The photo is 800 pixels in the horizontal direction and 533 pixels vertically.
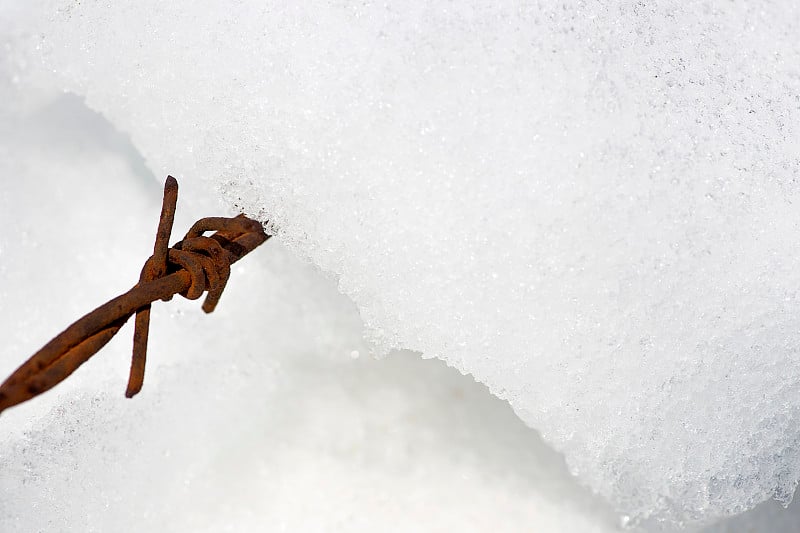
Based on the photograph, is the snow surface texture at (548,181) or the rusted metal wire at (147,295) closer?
the rusted metal wire at (147,295)

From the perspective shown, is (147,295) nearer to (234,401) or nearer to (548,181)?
(548,181)

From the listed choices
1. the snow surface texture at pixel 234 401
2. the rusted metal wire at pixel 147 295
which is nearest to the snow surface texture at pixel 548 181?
the rusted metal wire at pixel 147 295

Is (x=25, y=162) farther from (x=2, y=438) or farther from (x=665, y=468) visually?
(x=665, y=468)

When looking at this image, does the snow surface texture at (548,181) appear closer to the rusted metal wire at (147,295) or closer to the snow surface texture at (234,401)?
the rusted metal wire at (147,295)

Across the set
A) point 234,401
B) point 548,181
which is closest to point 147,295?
point 548,181

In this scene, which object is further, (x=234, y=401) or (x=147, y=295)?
(x=234, y=401)

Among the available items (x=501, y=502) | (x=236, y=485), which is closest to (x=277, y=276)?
(x=236, y=485)
